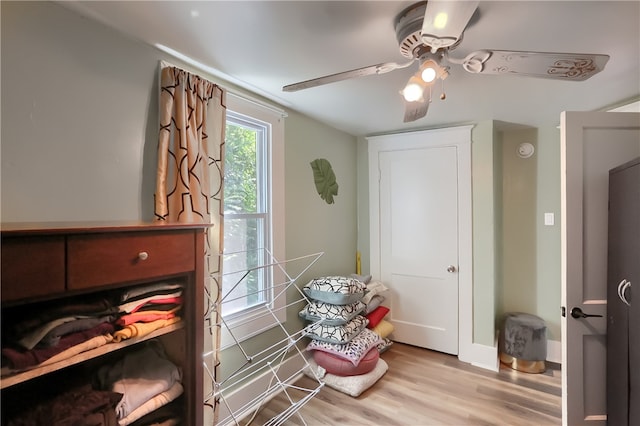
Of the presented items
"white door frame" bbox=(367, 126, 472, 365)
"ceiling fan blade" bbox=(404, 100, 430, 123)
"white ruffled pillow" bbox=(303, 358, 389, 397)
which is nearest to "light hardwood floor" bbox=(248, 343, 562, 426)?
"white ruffled pillow" bbox=(303, 358, 389, 397)

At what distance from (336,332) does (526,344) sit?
1693 millimetres

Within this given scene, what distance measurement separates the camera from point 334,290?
8.19 ft

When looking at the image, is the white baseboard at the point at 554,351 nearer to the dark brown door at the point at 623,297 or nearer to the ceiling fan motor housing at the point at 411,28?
the dark brown door at the point at 623,297

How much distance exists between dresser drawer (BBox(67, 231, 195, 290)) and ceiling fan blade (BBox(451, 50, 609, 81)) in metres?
1.36

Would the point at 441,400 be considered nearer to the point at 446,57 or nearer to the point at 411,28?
the point at 446,57

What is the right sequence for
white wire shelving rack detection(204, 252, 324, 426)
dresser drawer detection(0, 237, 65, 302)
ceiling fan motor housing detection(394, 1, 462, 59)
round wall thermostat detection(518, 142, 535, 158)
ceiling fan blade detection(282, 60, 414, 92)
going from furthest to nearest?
round wall thermostat detection(518, 142, 535, 158) → white wire shelving rack detection(204, 252, 324, 426) → ceiling fan blade detection(282, 60, 414, 92) → ceiling fan motor housing detection(394, 1, 462, 59) → dresser drawer detection(0, 237, 65, 302)

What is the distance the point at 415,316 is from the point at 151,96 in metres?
3.01

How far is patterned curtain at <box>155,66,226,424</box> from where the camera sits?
1.55 meters

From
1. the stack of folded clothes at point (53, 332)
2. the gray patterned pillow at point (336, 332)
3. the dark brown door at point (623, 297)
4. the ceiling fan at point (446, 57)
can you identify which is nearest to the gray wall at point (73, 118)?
the stack of folded clothes at point (53, 332)

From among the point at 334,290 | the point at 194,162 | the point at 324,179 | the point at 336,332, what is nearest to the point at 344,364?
the point at 336,332

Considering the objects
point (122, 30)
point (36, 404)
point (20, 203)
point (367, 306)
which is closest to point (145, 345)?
point (36, 404)

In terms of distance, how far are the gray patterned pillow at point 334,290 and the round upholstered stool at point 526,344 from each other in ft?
4.68

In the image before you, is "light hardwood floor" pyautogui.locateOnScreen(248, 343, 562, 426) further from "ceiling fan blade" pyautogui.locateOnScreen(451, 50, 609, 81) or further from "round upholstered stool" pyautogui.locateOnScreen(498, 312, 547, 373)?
"ceiling fan blade" pyautogui.locateOnScreen(451, 50, 609, 81)

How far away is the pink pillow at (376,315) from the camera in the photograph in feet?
9.64
